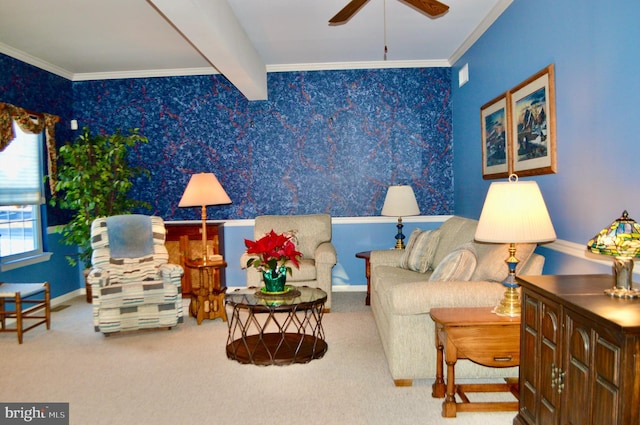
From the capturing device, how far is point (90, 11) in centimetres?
403

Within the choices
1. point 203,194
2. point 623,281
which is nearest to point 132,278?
point 203,194

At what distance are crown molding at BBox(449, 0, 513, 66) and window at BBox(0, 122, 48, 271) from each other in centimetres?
458

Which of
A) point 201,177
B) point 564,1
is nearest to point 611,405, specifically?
point 564,1

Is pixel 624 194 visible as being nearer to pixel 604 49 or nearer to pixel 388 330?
pixel 604 49

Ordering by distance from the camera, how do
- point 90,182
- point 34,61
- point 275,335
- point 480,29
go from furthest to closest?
point 90,182 → point 34,61 → point 480,29 → point 275,335

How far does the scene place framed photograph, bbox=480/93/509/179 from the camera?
4.12 m

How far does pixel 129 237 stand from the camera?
4.64 meters

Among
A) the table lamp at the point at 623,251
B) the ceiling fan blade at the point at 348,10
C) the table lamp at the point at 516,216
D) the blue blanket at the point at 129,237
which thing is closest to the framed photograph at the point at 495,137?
the table lamp at the point at 516,216

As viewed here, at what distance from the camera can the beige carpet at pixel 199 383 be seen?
2.78 m

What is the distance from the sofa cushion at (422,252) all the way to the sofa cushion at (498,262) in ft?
3.01

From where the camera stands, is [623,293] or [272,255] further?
[272,255]

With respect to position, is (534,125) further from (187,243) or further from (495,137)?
(187,243)

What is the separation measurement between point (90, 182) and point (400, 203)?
11.0ft

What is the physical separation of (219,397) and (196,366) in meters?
0.60
